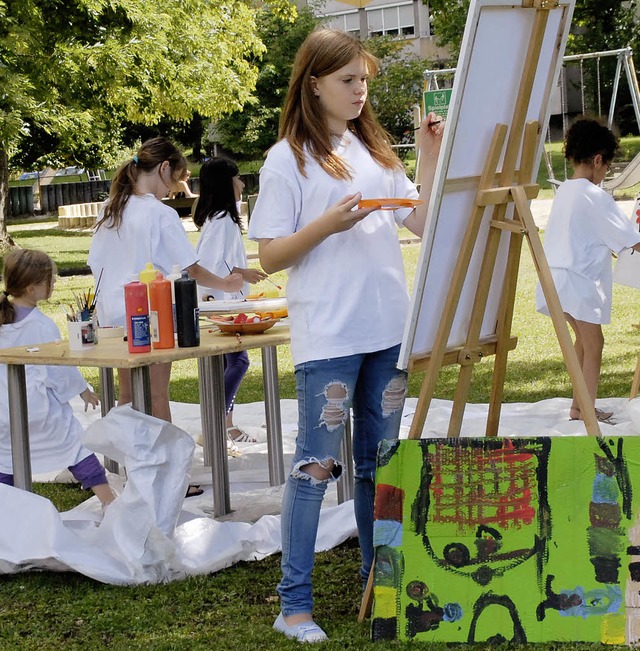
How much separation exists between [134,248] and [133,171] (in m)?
0.38

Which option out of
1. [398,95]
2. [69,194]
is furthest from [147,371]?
[69,194]

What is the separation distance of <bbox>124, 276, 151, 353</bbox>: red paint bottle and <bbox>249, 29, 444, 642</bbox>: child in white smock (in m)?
0.94

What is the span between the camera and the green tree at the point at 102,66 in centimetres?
1457

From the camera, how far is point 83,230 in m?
26.9

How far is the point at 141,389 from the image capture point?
412 centimetres

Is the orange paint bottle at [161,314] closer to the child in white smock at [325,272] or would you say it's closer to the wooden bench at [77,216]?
the child in white smock at [325,272]

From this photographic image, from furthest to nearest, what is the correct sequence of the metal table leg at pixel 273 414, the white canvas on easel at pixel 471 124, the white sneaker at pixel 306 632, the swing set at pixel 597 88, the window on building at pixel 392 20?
the window on building at pixel 392 20 < the swing set at pixel 597 88 < the metal table leg at pixel 273 414 < the white sneaker at pixel 306 632 < the white canvas on easel at pixel 471 124

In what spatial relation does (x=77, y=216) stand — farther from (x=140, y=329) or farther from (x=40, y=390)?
(x=140, y=329)

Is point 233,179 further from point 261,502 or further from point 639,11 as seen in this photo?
point 639,11

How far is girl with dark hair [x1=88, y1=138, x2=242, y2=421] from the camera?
4867 mm

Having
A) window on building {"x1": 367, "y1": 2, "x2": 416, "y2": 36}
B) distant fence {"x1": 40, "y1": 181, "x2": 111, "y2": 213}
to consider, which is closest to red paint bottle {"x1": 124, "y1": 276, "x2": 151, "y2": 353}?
distant fence {"x1": 40, "y1": 181, "x2": 111, "y2": 213}

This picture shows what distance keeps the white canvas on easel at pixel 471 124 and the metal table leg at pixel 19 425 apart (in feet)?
5.97

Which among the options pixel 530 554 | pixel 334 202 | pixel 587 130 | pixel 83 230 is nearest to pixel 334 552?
pixel 530 554

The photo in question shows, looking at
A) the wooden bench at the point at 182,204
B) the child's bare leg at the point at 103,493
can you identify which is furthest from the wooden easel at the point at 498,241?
the wooden bench at the point at 182,204
